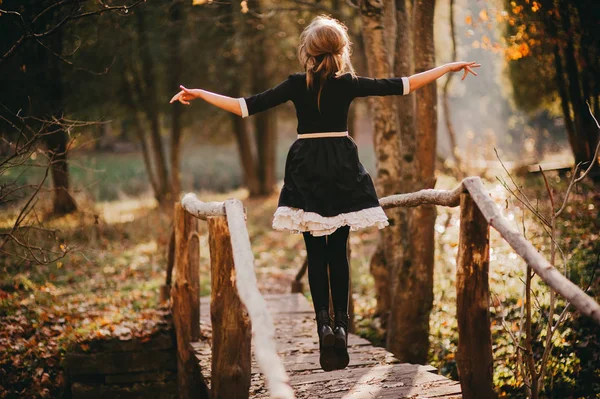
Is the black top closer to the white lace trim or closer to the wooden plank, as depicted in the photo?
the white lace trim

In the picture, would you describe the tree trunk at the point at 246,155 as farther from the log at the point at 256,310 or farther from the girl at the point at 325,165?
the log at the point at 256,310

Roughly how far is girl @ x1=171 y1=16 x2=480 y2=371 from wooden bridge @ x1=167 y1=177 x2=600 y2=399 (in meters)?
0.41

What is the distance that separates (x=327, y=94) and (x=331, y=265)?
1.12m

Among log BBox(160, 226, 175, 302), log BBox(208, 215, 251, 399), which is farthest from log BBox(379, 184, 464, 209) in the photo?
log BBox(160, 226, 175, 302)

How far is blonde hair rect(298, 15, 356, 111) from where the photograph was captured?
3734 millimetres

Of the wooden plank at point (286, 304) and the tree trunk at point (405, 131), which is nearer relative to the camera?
the tree trunk at point (405, 131)

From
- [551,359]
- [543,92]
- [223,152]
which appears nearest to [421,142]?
[551,359]

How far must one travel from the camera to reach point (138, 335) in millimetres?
6023

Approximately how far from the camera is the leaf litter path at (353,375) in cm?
386

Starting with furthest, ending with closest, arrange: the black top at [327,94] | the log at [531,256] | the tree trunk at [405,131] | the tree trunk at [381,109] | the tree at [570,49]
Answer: the tree at [570,49]
the tree trunk at [405,131]
the tree trunk at [381,109]
the black top at [327,94]
the log at [531,256]

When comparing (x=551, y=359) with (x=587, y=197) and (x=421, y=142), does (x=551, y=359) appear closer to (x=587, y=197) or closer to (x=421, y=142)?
(x=421, y=142)

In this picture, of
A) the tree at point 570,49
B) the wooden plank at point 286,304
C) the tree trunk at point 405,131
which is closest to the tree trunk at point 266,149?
the tree at point 570,49

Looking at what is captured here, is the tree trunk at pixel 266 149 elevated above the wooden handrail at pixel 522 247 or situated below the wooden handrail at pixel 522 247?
above

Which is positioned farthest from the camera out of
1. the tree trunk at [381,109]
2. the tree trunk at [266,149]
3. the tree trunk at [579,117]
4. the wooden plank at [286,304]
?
the tree trunk at [266,149]
